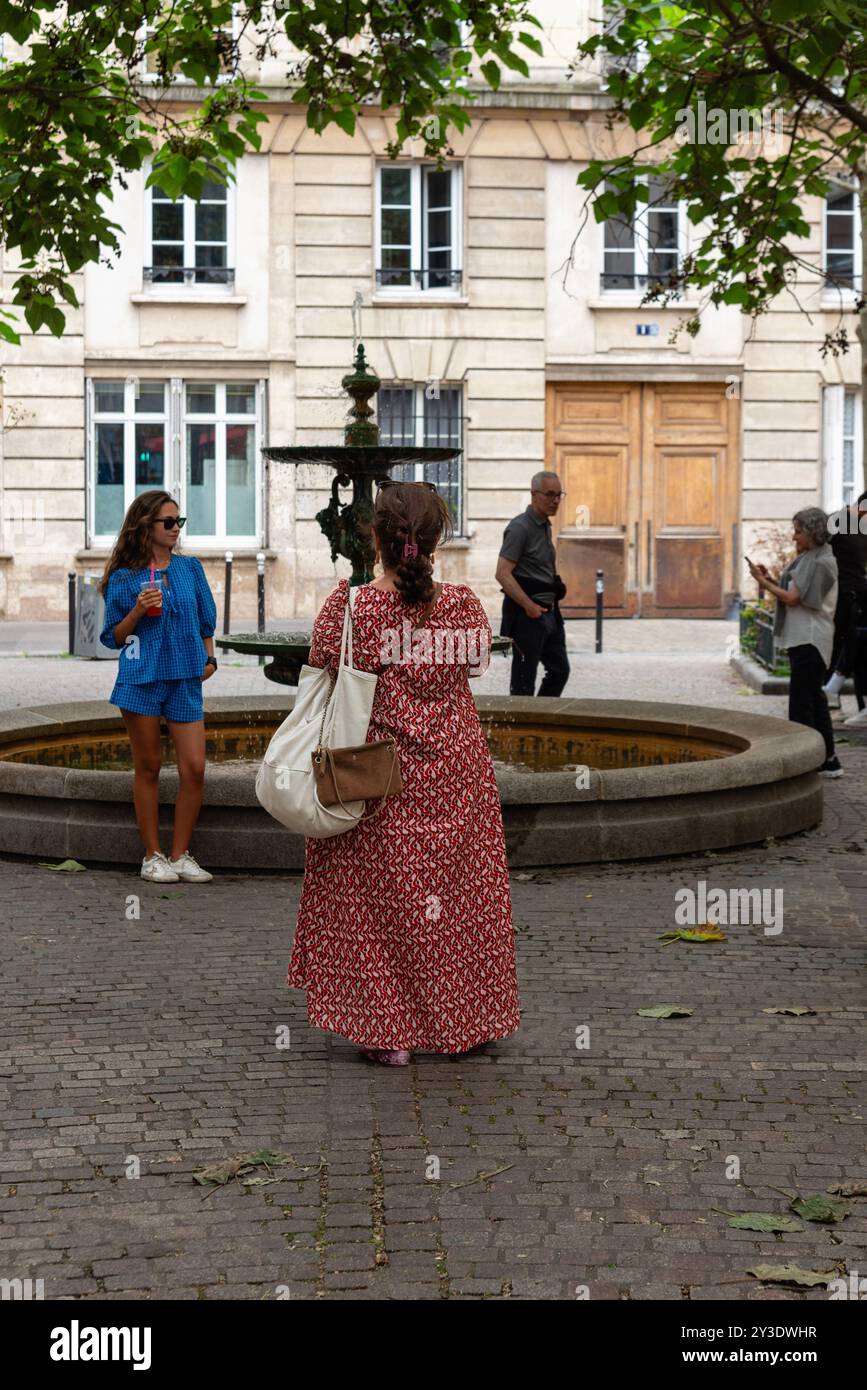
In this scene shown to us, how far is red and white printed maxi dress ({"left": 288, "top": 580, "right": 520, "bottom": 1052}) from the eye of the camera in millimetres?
5766

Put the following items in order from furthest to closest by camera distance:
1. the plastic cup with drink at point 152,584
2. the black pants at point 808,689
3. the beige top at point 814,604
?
the black pants at point 808,689, the beige top at point 814,604, the plastic cup with drink at point 152,584

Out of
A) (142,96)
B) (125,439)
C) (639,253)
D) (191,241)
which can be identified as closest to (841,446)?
(639,253)

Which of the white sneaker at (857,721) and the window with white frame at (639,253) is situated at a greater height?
the window with white frame at (639,253)

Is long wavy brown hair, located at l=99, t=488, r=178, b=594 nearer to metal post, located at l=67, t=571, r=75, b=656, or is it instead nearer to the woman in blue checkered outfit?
the woman in blue checkered outfit

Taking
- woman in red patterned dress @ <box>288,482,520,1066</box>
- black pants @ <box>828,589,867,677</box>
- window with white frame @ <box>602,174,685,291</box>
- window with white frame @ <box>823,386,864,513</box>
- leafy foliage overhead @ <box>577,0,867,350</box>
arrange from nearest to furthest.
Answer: woman in red patterned dress @ <box>288,482,520,1066</box>
leafy foliage overhead @ <box>577,0,867,350</box>
black pants @ <box>828,589,867,677</box>
window with white frame @ <box>602,174,685,291</box>
window with white frame @ <box>823,386,864,513</box>

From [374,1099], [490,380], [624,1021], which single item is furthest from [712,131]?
[490,380]

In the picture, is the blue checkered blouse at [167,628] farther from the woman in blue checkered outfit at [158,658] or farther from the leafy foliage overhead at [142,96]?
the leafy foliage overhead at [142,96]

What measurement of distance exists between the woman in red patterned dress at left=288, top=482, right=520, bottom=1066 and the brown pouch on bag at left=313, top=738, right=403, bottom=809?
0.39 feet

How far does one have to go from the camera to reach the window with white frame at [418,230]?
90.3ft

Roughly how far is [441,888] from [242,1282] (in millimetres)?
1875

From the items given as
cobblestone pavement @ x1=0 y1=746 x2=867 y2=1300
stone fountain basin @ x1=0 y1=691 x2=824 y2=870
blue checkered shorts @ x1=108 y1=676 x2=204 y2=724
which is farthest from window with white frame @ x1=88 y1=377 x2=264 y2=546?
cobblestone pavement @ x1=0 y1=746 x2=867 y2=1300

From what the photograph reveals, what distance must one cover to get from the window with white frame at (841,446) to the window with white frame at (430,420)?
5.37m

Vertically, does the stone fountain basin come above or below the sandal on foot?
above

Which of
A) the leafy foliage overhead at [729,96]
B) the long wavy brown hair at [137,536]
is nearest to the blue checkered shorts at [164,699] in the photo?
the long wavy brown hair at [137,536]
